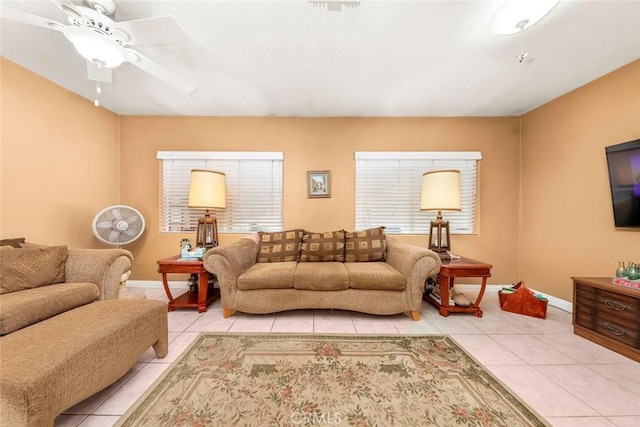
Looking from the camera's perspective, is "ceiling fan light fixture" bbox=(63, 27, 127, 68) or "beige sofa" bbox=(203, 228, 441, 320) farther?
"beige sofa" bbox=(203, 228, 441, 320)

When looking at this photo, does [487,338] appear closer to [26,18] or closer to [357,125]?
[357,125]

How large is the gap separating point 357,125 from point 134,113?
3132 mm

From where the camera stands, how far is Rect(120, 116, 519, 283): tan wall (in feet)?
10.4

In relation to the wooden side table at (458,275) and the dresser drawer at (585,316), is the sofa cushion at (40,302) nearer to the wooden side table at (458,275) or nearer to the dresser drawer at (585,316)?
the wooden side table at (458,275)

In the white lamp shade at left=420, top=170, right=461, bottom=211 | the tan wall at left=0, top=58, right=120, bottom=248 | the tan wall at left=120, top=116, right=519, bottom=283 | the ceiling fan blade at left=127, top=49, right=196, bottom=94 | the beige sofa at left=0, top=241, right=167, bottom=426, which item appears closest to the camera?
the beige sofa at left=0, top=241, right=167, bottom=426

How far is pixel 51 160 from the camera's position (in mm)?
2426

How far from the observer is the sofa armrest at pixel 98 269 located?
190cm

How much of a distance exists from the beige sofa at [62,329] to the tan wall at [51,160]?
509mm

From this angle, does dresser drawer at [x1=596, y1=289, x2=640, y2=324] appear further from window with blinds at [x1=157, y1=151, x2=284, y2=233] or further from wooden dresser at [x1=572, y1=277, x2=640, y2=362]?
window with blinds at [x1=157, y1=151, x2=284, y2=233]

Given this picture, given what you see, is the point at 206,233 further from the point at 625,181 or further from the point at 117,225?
the point at 625,181

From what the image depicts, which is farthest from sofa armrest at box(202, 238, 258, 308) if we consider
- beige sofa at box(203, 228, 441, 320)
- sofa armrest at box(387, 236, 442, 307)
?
sofa armrest at box(387, 236, 442, 307)

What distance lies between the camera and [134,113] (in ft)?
10.4

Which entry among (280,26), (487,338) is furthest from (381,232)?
(280,26)

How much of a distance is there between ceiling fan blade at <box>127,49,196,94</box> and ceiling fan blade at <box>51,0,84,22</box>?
258 millimetres
